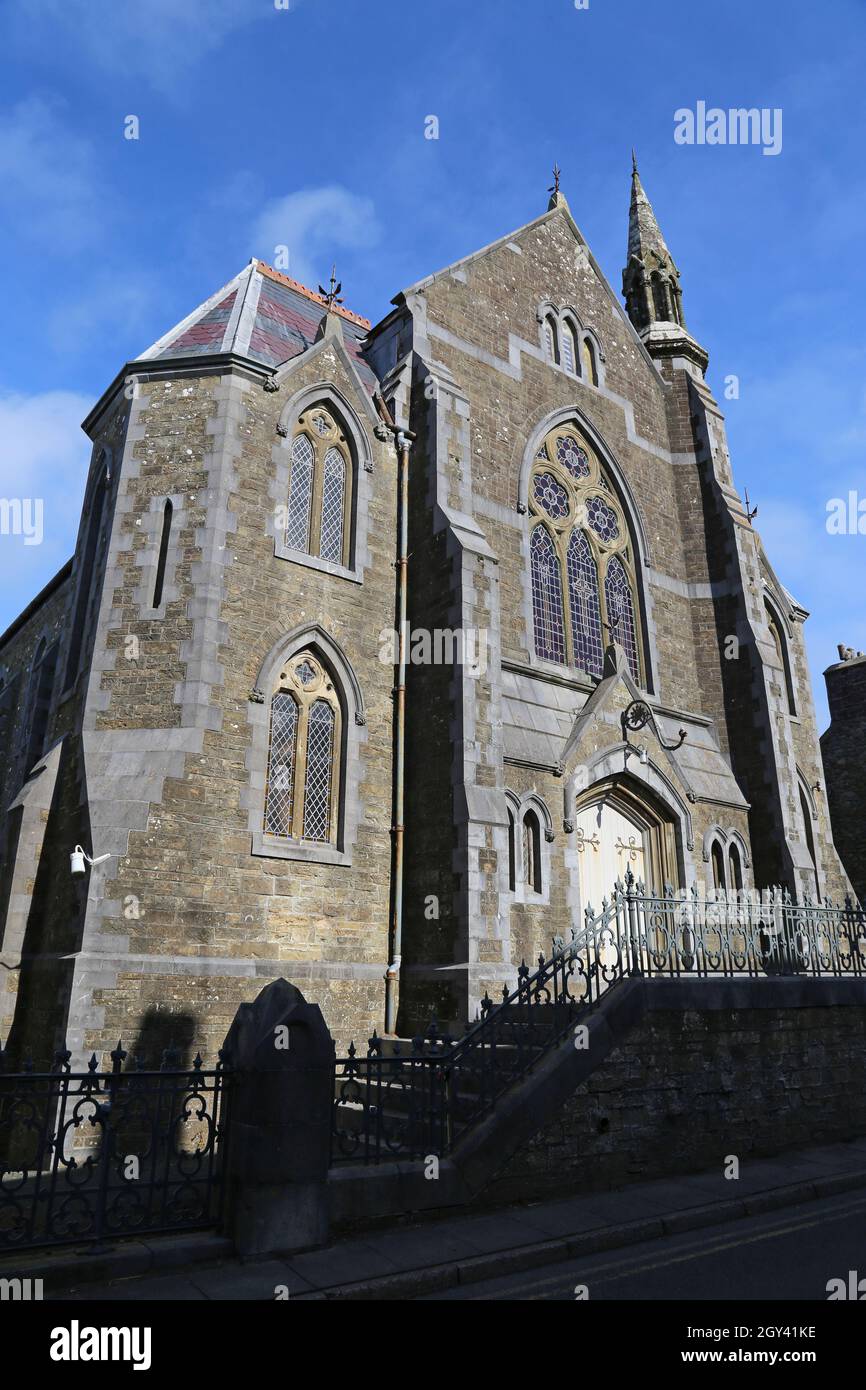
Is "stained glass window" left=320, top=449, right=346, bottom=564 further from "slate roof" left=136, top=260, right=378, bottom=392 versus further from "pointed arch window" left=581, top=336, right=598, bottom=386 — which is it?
"pointed arch window" left=581, top=336, right=598, bottom=386

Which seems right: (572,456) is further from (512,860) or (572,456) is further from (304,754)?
(304,754)

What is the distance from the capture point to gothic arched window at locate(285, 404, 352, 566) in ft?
46.3

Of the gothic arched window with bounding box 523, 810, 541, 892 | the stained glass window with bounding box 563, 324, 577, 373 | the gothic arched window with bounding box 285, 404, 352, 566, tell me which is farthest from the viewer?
the stained glass window with bounding box 563, 324, 577, 373

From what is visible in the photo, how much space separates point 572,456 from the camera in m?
18.8

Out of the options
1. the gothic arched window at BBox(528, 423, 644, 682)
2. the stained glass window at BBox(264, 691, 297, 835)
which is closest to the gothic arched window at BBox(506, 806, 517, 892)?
the stained glass window at BBox(264, 691, 297, 835)

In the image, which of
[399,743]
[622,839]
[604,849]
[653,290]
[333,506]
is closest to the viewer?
[399,743]

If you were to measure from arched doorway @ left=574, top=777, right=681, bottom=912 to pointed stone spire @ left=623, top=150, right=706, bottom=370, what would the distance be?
12849mm

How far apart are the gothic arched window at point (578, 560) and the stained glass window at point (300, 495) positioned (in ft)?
15.6

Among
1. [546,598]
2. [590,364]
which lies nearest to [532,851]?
[546,598]

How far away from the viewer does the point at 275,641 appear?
1288cm

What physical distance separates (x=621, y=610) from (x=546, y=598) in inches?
92.1

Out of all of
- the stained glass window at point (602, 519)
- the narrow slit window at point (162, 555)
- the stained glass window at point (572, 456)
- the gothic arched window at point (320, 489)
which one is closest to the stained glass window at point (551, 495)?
the stained glass window at point (572, 456)

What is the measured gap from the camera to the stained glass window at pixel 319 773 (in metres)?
12.7

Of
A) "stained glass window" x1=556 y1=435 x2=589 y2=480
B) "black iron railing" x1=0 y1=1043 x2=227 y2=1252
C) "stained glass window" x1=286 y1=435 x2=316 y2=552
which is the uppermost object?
"stained glass window" x1=556 y1=435 x2=589 y2=480
